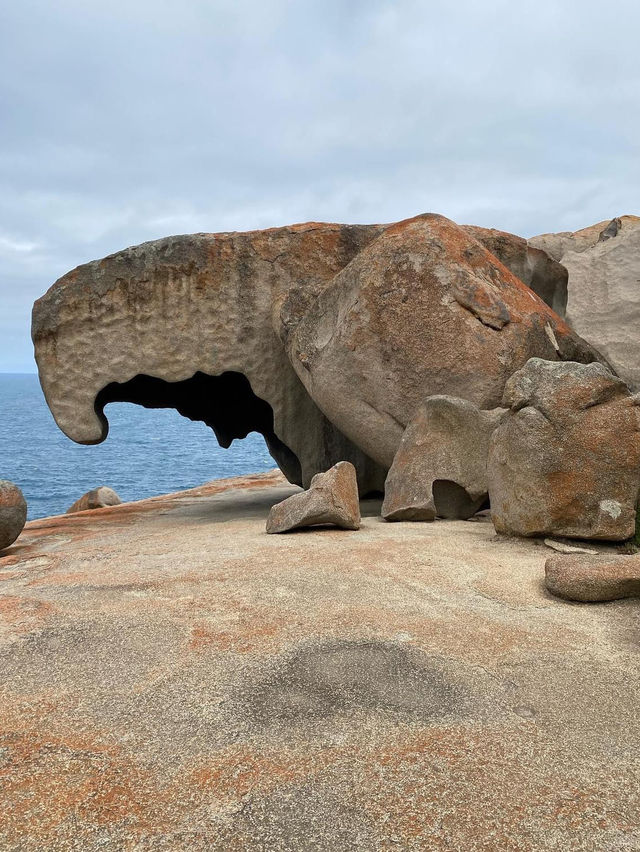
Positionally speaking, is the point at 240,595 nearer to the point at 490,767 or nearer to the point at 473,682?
the point at 473,682

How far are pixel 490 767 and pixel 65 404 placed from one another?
27.1 ft

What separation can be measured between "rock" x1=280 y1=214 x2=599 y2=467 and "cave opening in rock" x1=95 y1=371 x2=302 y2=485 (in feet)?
11.5

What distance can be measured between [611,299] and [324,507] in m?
5.59

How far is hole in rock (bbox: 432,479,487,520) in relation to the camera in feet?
21.9

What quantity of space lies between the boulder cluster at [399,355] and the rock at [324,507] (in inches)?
0.7

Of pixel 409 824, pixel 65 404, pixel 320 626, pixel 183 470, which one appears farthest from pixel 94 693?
pixel 183 470

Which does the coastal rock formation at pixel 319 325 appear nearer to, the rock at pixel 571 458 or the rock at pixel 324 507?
the rock at pixel 324 507

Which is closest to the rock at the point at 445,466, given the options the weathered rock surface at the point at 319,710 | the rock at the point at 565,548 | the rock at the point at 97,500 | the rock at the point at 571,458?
the rock at the point at 571,458

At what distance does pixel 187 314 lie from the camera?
928cm

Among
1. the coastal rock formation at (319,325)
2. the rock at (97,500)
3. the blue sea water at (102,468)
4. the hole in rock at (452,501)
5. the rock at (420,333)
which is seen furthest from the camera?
the blue sea water at (102,468)

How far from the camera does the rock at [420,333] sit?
7293 millimetres

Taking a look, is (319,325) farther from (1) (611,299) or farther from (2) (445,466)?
(1) (611,299)

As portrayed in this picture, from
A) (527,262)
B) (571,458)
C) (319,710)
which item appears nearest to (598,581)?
(571,458)

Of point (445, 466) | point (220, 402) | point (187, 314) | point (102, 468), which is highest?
point (187, 314)
